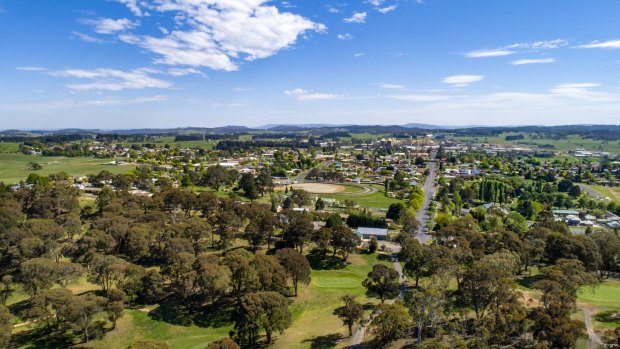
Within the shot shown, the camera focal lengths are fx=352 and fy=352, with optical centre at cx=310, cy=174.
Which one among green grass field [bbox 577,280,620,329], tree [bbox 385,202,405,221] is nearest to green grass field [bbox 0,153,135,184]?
tree [bbox 385,202,405,221]

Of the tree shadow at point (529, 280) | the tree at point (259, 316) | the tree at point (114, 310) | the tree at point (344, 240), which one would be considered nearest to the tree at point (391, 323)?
the tree at point (259, 316)

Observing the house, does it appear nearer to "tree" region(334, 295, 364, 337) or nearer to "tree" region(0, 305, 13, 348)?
"tree" region(334, 295, 364, 337)

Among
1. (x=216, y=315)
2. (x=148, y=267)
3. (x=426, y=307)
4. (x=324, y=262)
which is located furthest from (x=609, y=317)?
(x=148, y=267)

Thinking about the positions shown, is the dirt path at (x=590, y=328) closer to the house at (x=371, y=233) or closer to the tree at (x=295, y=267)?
the tree at (x=295, y=267)

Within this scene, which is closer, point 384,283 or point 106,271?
point 384,283

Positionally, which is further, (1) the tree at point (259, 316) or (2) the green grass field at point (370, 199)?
(2) the green grass field at point (370, 199)

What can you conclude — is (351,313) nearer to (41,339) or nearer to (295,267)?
(295,267)
